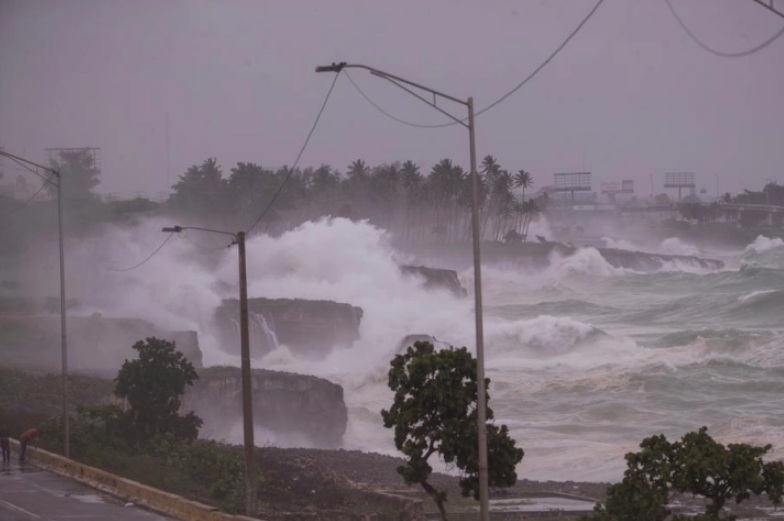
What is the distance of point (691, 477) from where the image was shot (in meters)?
18.6

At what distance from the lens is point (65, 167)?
118 meters

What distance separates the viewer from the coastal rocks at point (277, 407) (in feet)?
153

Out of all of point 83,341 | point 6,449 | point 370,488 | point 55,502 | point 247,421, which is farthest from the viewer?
point 83,341

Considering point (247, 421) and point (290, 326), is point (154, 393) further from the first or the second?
point (290, 326)

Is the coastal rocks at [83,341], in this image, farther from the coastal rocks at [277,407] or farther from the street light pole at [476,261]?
the street light pole at [476,261]

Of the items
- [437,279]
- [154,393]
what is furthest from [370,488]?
[437,279]

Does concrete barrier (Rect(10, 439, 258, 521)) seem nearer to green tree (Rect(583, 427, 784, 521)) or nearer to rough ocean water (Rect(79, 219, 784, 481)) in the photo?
green tree (Rect(583, 427, 784, 521))

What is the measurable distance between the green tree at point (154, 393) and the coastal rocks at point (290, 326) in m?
37.2

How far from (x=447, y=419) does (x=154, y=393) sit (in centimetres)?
1574

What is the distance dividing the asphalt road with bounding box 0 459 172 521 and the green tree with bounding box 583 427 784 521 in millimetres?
9791

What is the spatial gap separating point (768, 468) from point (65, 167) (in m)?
107

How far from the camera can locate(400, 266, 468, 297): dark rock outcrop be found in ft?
374

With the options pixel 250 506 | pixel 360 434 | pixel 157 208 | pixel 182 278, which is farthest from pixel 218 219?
pixel 250 506

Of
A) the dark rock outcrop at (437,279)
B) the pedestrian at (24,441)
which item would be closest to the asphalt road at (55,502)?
the pedestrian at (24,441)
